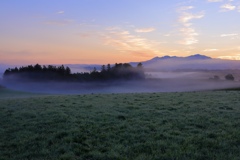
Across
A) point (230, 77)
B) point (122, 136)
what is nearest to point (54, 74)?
point (230, 77)

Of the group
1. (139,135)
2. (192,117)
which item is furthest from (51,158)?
(192,117)

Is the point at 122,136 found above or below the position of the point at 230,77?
below

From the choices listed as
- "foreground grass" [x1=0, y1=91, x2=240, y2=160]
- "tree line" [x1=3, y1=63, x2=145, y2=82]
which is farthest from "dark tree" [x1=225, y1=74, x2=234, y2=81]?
"foreground grass" [x1=0, y1=91, x2=240, y2=160]

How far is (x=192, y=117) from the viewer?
51.8ft

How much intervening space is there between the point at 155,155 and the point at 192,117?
7.39 m

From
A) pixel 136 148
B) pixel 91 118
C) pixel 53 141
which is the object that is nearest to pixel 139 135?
pixel 136 148

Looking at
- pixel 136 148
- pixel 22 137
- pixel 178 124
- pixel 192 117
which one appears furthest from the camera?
pixel 192 117

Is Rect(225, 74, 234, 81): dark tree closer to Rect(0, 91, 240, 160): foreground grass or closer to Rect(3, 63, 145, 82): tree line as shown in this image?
Rect(3, 63, 145, 82): tree line

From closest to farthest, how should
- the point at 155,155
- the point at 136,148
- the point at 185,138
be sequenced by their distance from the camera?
the point at 155,155, the point at 136,148, the point at 185,138

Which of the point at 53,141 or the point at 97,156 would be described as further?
the point at 53,141

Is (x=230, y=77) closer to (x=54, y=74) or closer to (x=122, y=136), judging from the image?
(x=54, y=74)

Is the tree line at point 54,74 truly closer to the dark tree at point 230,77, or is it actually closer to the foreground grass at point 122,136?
the dark tree at point 230,77

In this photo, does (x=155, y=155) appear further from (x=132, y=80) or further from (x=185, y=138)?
(x=132, y=80)

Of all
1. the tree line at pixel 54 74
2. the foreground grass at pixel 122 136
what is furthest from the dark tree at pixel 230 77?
the foreground grass at pixel 122 136
